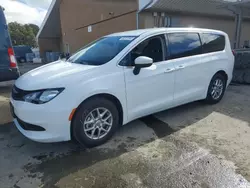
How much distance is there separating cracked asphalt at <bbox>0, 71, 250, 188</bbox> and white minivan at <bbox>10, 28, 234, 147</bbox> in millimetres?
303

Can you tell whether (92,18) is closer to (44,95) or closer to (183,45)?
(183,45)

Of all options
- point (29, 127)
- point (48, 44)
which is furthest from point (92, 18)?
point (48, 44)

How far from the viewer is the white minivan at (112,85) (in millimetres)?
2619

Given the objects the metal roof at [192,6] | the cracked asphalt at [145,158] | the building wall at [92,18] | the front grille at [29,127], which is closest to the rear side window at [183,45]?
the cracked asphalt at [145,158]

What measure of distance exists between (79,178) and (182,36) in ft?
10.1

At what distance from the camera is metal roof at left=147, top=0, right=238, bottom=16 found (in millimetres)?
9289

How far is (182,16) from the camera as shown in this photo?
10891 mm

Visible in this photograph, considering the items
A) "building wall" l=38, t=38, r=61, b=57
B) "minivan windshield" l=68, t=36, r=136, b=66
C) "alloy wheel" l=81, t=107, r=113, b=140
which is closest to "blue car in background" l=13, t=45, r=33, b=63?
"building wall" l=38, t=38, r=61, b=57

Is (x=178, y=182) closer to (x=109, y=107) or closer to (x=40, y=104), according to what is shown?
(x=109, y=107)

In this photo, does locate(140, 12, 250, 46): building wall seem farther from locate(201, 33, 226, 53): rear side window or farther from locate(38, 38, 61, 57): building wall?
locate(38, 38, 61, 57): building wall

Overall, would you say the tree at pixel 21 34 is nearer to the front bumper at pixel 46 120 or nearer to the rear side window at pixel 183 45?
the rear side window at pixel 183 45

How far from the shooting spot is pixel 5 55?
6.20m

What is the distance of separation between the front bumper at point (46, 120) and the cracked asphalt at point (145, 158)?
13.0 inches

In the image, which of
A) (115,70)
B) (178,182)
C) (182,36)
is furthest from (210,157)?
(182,36)
